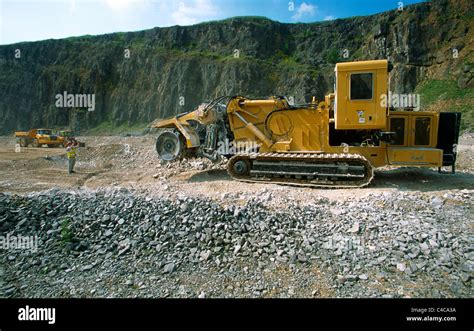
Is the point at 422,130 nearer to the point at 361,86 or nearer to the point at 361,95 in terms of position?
the point at 361,95

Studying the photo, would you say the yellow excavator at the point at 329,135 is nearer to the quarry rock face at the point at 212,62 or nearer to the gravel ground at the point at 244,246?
the gravel ground at the point at 244,246

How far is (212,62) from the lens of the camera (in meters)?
38.4

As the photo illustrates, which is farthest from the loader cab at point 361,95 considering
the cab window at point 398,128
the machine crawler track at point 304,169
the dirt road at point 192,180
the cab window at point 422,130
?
the dirt road at point 192,180

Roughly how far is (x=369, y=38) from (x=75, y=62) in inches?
1632

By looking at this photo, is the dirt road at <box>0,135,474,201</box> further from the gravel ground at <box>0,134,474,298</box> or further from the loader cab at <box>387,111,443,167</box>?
the loader cab at <box>387,111,443,167</box>

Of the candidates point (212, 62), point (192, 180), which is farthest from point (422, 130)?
point (212, 62)

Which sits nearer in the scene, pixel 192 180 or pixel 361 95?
pixel 361 95

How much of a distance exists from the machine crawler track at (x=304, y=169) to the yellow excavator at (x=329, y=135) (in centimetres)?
2

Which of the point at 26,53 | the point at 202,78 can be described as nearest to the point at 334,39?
the point at 202,78

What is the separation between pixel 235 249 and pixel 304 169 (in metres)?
4.00

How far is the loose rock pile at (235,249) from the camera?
3.55m
